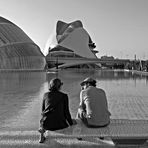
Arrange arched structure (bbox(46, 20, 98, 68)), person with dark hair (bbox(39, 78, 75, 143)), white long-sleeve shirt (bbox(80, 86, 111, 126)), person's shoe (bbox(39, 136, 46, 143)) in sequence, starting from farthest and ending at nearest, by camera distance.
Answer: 1. arched structure (bbox(46, 20, 98, 68))
2. white long-sleeve shirt (bbox(80, 86, 111, 126))
3. person with dark hair (bbox(39, 78, 75, 143))
4. person's shoe (bbox(39, 136, 46, 143))

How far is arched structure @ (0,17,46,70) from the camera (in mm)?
42453

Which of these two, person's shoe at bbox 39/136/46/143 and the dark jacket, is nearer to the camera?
person's shoe at bbox 39/136/46/143

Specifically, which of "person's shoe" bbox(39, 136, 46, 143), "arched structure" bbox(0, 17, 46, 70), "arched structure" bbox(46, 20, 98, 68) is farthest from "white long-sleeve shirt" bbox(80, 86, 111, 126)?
"arched structure" bbox(46, 20, 98, 68)

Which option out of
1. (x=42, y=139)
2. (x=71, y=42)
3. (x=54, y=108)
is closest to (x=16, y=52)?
(x=54, y=108)

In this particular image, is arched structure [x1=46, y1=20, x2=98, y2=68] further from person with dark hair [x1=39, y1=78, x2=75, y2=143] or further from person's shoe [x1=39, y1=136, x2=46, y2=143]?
person's shoe [x1=39, y1=136, x2=46, y2=143]

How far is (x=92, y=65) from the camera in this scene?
318 feet

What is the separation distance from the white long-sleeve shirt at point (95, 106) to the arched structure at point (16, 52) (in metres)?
40.2

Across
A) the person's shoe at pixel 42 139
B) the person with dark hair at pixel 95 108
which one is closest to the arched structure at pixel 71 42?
the person with dark hair at pixel 95 108

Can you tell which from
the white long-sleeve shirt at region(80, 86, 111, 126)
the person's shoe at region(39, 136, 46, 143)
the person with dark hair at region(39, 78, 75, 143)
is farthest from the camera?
the white long-sleeve shirt at region(80, 86, 111, 126)

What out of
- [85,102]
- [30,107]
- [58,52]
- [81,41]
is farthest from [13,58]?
[81,41]

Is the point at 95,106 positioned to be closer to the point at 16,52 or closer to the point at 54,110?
the point at 54,110

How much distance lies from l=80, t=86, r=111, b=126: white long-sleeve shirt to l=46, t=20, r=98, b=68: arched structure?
270 feet

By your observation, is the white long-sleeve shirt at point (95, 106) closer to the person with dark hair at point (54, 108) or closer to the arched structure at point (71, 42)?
the person with dark hair at point (54, 108)

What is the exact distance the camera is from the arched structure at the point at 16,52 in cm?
4245
